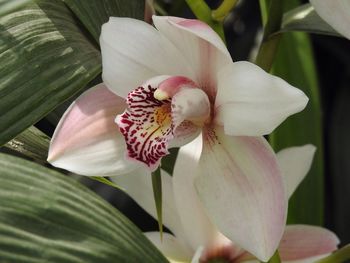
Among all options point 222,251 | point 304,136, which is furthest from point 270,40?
point 304,136

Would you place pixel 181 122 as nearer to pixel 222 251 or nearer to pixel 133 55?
pixel 133 55

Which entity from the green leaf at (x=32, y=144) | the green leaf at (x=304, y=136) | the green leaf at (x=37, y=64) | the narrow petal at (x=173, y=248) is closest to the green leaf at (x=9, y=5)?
the green leaf at (x=37, y=64)

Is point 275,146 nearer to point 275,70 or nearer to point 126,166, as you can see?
point 275,70

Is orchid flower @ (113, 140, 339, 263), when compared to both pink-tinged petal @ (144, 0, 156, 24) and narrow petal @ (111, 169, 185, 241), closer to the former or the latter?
narrow petal @ (111, 169, 185, 241)

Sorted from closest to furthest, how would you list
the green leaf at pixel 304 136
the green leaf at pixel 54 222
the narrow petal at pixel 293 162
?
the green leaf at pixel 54 222 < the narrow petal at pixel 293 162 < the green leaf at pixel 304 136

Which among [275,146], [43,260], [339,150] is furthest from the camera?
[339,150]

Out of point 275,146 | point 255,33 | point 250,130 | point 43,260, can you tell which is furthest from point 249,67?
point 255,33

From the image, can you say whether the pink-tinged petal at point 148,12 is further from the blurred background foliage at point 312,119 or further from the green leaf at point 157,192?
the blurred background foliage at point 312,119
